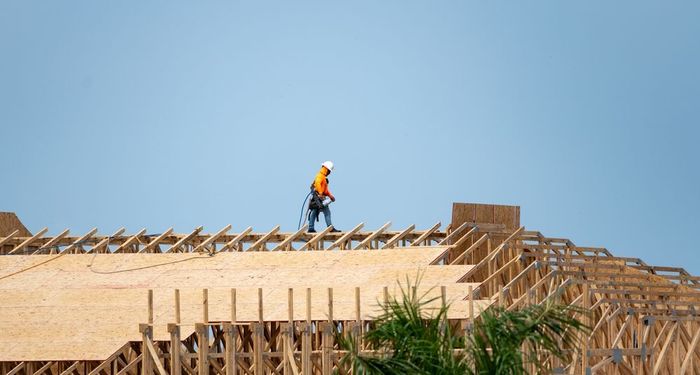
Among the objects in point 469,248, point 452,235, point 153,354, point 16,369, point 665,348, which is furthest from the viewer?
point 452,235

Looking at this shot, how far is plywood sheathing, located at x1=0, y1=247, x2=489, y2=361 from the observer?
39062mm

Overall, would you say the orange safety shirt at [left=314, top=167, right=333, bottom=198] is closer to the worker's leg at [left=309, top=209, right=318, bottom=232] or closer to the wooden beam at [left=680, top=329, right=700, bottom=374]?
the worker's leg at [left=309, top=209, right=318, bottom=232]

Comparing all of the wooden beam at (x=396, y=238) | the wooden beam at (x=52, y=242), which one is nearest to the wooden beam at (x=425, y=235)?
the wooden beam at (x=396, y=238)

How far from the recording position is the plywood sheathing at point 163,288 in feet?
Answer: 128

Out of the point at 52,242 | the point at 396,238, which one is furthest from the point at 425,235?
the point at 52,242

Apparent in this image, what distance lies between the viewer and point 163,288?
4278cm

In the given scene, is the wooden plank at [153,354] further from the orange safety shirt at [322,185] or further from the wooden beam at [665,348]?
the orange safety shirt at [322,185]

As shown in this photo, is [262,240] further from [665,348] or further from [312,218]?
[665,348]

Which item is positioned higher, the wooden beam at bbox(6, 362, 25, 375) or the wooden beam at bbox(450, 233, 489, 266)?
the wooden beam at bbox(450, 233, 489, 266)

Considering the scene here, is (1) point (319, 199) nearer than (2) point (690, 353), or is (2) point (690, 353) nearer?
(2) point (690, 353)

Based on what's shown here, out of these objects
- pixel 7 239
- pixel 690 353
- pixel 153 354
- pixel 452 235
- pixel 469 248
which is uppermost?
pixel 7 239

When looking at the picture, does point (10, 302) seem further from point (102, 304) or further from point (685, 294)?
point (685, 294)

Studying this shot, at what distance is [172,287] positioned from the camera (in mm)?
42844

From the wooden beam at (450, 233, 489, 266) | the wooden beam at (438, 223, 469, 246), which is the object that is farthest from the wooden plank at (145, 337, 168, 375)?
the wooden beam at (438, 223, 469, 246)
